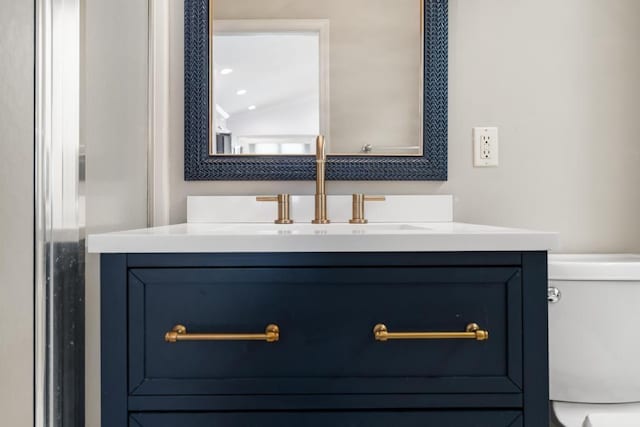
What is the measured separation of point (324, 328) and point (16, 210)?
514 mm

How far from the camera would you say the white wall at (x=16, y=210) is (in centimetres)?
65

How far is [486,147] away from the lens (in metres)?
1.31

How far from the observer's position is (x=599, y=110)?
1308 mm

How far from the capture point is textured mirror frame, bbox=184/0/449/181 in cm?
128

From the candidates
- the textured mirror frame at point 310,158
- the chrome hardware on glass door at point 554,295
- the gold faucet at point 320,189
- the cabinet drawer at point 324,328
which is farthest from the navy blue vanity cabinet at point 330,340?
the textured mirror frame at point 310,158

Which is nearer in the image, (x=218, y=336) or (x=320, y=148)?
(x=218, y=336)

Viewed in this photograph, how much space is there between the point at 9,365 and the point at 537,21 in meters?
1.51

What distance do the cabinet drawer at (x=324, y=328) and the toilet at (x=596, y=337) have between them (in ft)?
1.29

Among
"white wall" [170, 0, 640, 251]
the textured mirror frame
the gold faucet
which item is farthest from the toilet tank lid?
the gold faucet

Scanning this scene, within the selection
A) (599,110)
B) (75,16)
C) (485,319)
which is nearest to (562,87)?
(599,110)

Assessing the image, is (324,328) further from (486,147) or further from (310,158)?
(486,147)

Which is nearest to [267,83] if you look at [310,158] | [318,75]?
[318,75]

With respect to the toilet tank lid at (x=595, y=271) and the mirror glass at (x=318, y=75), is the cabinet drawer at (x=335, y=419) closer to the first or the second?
the toilet tank lid at (x=595, y=271)

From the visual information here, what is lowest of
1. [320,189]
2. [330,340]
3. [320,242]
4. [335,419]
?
[335,419]
